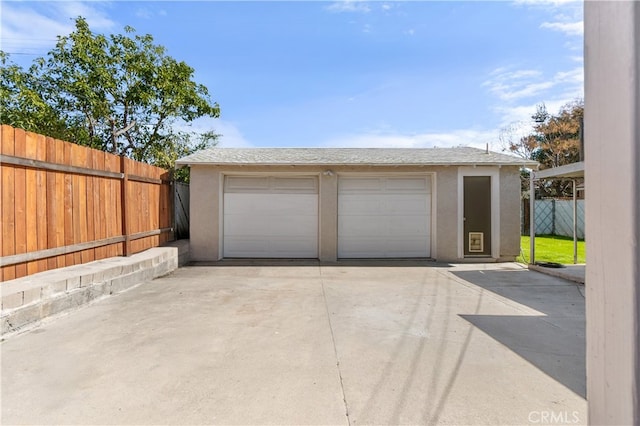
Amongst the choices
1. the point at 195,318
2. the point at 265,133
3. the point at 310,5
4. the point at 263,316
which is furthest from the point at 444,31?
the point at 265,133

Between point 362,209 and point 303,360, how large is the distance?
22.4 feet

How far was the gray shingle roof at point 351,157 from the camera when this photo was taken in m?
9.19

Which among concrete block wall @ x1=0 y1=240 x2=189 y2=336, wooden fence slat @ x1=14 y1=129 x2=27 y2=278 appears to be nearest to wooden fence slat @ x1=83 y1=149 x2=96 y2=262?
concrete block wall @ x1=0 y1=240 x2=189 y2=336

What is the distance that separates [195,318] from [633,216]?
4.58 meters

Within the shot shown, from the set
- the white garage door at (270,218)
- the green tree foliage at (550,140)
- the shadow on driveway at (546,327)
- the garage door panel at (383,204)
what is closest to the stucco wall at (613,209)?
the shadow on driveway at (546,327)

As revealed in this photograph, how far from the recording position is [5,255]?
415cm

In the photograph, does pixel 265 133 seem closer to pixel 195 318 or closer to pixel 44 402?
pixel 195 318

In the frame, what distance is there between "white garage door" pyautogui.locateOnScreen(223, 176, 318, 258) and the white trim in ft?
13.4

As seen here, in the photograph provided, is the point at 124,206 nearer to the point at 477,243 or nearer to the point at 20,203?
the point at 20,203

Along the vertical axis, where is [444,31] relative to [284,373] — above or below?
above

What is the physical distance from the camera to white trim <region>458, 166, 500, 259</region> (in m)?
9.37

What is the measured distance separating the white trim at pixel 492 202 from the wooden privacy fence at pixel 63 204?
27.0 feet

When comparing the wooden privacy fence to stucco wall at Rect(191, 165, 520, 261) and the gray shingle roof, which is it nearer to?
stucco wall at Rect(191, 165, 520, 261)

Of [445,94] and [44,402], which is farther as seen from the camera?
[445,94]
